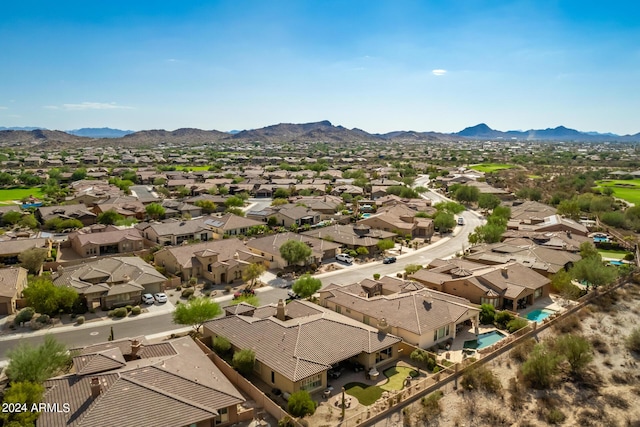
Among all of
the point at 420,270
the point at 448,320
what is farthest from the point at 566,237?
the point at 448,320

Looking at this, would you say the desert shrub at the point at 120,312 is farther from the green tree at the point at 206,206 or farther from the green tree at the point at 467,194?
the green tree at the point at 467,194

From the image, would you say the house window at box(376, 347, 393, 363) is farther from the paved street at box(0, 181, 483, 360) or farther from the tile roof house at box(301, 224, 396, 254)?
the tile roof house at box(301, 224, 396, 254)

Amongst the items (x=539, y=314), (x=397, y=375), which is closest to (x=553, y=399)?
(x=397, y=375)

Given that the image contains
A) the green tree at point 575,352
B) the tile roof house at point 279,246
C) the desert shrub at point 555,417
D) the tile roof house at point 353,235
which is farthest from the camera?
the tile roof house at point 353,235

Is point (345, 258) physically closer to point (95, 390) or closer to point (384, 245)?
point (384, 245)

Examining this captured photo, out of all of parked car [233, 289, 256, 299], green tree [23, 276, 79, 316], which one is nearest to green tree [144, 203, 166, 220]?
parked car [233, 289, 256, 299]

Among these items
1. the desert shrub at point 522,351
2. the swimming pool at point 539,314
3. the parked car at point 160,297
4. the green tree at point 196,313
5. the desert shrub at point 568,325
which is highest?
the green tree at point 196,313

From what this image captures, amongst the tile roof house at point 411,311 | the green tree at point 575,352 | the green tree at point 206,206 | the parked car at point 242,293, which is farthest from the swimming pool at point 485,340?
the green tree at point 206,206

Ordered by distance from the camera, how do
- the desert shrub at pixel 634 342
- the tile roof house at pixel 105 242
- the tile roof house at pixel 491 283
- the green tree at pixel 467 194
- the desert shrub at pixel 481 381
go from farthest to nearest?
the green tree at pixel 467 194, the tile roof house at pixel 105 242, the tile roof house at pixel 491 283, the desert shrub at pixel 634 342, the desert shrub at pixel 481 381

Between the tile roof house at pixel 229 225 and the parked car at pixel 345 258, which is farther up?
the tile roof house at pixel 229 225
